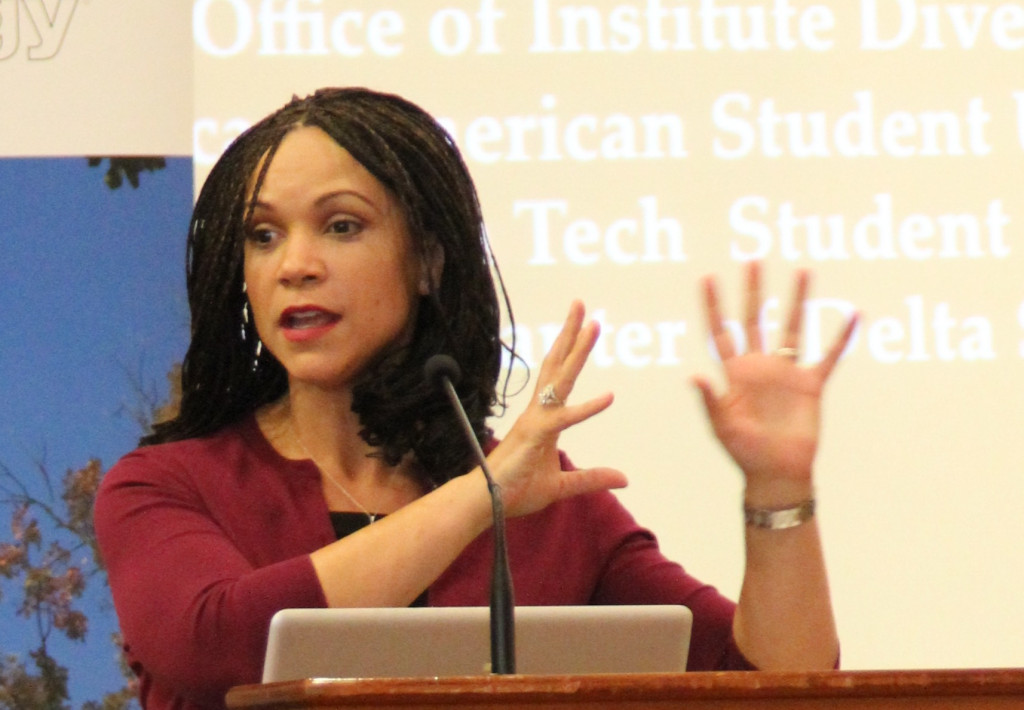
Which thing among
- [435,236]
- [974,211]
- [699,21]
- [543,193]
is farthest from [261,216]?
[974,211]

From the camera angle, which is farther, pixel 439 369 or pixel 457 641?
pixel 439 369

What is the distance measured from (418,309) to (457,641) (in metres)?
0.77

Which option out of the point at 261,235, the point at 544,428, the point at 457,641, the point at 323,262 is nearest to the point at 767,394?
the point at 544,428

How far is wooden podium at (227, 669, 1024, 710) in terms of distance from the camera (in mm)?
1070

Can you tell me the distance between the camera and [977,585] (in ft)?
10.6

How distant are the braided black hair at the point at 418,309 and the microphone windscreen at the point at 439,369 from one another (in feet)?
1.27

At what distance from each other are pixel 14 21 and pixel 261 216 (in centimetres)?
199

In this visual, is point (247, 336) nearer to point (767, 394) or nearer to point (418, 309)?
point (418, 309)

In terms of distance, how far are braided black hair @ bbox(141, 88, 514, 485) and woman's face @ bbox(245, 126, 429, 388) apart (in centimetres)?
2

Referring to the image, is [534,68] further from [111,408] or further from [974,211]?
[111,408]

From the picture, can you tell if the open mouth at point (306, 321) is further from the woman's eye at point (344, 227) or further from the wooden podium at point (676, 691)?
the wooden podium at point (676, 691)

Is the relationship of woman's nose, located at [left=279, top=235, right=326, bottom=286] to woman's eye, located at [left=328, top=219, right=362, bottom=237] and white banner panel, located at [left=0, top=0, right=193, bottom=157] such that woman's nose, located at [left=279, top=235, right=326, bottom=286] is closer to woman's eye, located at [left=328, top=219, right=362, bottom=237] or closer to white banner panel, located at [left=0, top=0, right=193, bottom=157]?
woman's eye, located at [left=328, top=219, right=362, bottom=237]

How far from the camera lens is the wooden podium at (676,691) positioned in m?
1.07

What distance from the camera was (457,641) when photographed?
141 cm
